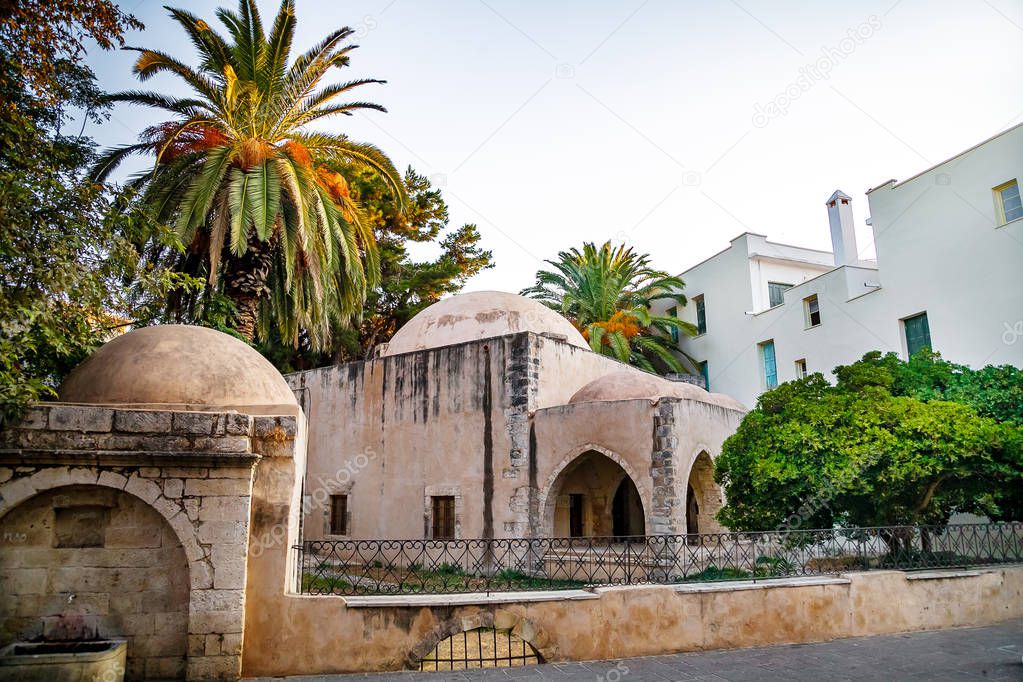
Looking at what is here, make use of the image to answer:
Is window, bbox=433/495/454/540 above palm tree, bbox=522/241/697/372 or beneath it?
beneath

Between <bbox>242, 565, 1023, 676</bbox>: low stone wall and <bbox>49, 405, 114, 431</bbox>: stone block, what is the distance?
6.94 ft

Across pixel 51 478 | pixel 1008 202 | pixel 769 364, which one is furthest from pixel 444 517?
pixel 1008 202

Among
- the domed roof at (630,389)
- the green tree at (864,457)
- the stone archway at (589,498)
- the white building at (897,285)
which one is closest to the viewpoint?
the green tree at (864,457)

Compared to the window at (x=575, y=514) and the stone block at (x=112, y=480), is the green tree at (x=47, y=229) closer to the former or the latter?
the stone block at (x=112, y=480)

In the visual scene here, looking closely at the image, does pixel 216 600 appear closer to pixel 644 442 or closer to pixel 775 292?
pixel 644 442

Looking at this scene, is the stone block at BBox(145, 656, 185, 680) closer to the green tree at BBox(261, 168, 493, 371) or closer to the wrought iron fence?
the wrought iron fence

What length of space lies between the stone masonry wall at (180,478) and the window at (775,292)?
21.5m

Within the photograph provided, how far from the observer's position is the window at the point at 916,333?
1723 centimetres

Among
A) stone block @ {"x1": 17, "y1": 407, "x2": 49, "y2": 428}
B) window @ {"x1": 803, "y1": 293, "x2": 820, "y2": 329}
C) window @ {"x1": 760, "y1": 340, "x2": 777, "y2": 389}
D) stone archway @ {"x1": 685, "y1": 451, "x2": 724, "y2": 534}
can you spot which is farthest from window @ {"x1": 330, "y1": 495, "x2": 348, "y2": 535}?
window @ {"x1": 803, "y1": 293, "x2": 820, "y2": 329}

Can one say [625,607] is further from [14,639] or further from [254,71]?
[254,71]

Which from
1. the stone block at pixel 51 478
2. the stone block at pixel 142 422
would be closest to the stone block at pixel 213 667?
the stone block at pixel 51 478

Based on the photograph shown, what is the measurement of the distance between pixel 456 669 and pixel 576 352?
1086 centimetres

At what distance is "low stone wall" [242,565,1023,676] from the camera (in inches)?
A: 256

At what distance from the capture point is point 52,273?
6.76 metres
